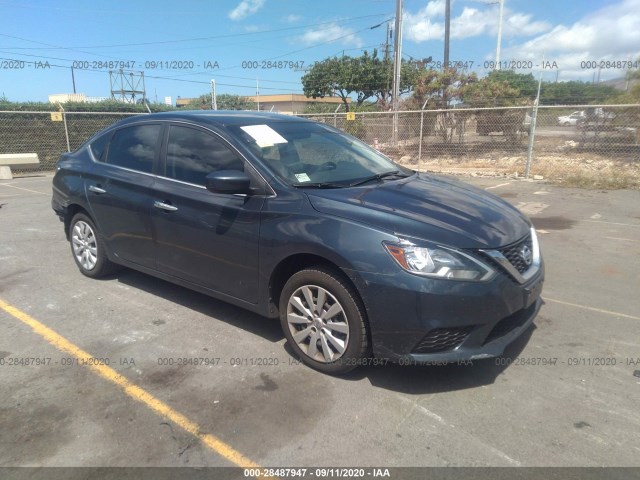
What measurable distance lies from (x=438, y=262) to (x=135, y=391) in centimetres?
210

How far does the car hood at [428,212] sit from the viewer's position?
2.81 metres

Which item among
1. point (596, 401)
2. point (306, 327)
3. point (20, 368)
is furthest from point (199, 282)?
point (596, 401)

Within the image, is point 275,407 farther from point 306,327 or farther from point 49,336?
point 49,336

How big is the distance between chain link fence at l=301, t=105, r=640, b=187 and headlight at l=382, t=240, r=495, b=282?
957 centimetres

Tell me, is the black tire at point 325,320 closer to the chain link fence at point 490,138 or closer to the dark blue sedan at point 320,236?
the dark blue sedan at point 320,236

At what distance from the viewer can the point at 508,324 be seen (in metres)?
2.99

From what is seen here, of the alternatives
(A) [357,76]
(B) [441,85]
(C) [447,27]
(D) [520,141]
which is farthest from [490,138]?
(A) [357,76]

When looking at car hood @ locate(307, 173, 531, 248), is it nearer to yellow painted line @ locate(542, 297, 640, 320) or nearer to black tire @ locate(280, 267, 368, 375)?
black tire @ locate(280, 267, 368, 375)

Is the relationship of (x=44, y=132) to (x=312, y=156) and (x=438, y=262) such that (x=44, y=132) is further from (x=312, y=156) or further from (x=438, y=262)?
(x=438, y=262)

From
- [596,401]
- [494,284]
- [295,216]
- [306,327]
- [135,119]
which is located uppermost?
[135,119]

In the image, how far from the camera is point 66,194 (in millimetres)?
4922

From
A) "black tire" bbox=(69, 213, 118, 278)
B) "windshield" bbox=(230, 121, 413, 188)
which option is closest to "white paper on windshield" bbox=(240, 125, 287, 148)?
"windshield" bbox=(230, 121, 413, 188)

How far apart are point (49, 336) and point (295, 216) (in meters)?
2.32

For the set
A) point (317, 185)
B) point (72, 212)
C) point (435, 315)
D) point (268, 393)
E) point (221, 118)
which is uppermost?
point (221, 118)
